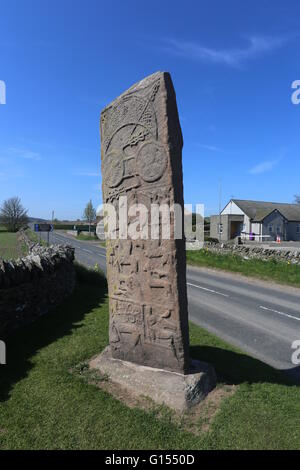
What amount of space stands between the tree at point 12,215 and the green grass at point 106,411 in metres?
73.8

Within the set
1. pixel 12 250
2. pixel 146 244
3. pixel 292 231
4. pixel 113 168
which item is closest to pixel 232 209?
pixel 292 231

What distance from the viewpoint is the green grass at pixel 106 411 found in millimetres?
3381

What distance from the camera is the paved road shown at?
6.94 meters

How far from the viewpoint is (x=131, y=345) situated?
4.89 m

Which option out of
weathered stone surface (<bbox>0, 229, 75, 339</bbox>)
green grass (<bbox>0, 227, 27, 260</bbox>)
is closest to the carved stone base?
weathered stone surface (<bbox>0, 229, 75, 339</bbox>)

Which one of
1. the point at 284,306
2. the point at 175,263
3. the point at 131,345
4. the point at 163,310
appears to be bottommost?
the point at 284,306

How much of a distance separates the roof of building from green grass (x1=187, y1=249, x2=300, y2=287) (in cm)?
2318

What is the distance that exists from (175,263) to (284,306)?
801 centimetres

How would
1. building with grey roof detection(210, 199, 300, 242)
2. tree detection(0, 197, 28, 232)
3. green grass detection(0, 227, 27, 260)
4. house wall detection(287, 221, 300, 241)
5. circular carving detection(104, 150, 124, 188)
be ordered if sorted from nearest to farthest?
circular carving detection(104, 150, 124, 188), green grass detection(0, 227, 27, 260), building with grey roof detection(210, 199, 300, 242), house wall detection(287, 221, 300, 241), tree detection(0, 197, 28, 232)

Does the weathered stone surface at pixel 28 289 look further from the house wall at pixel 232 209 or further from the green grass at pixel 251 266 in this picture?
the house wall at pixel 232 209

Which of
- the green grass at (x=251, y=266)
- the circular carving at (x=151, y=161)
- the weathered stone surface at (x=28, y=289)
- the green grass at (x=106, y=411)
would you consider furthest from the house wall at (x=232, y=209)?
the circular carving at (x=151, y=161)

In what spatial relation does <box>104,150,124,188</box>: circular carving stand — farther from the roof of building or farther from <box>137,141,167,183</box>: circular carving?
the roof of building
